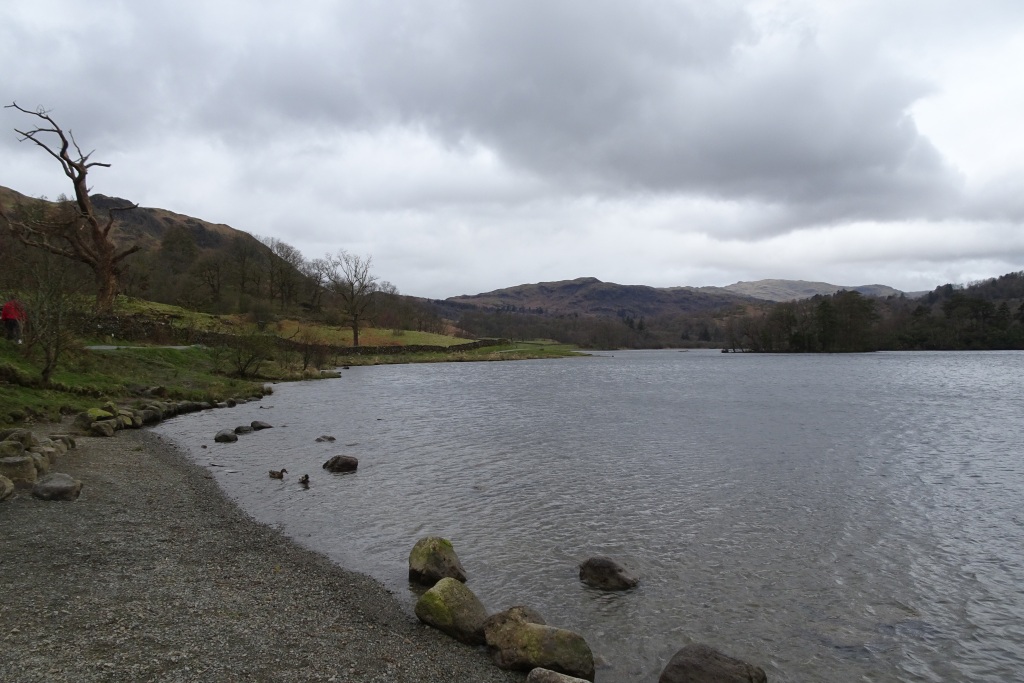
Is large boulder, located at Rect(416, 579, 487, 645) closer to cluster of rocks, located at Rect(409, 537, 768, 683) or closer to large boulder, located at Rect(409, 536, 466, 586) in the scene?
cluster of rocks, located at Rect(409, 537, 768, 683)

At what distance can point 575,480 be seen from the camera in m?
18.2

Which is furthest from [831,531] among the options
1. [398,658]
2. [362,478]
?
[362,478]

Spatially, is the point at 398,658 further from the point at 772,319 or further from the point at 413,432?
the point at 772,319

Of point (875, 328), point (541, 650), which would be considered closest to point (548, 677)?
point (541, 650)

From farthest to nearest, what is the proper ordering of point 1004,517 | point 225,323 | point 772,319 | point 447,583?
point 772,319 → point 225,323 → point 1004,517 → point 447,583

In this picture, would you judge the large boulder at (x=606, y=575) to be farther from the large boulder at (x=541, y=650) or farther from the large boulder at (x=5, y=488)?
the large boulder at (x=5, y=488)

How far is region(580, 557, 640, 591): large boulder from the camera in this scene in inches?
399

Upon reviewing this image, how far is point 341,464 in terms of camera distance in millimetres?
18859

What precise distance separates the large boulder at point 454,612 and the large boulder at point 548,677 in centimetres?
149

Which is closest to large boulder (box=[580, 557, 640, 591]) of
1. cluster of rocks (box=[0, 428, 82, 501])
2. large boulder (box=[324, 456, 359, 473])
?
large boulder (box=[324, 456, 359, 473])

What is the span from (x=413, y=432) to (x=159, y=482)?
42.5ft

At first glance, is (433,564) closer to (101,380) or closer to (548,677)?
(548,677)

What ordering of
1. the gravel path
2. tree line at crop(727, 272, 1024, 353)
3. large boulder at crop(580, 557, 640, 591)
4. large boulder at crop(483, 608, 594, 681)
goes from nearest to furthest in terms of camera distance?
the gravel path
large boulder at crop(483, 608, 594, 681)
large boulder at crop(580, 557, 640, 591)
tree line at crop(727, 272, 1024, 353)

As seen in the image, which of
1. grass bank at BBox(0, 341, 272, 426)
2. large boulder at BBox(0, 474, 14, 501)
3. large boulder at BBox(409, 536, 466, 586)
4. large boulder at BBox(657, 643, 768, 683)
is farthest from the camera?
grass bank at BBox(0, 341, 272, 426)
